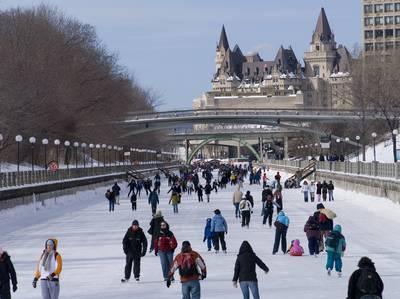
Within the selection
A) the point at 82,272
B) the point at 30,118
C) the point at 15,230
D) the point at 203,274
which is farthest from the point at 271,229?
the point at 30,118

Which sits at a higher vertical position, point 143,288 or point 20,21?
point 20,21

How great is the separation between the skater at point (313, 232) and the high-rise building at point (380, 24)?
12334 cm

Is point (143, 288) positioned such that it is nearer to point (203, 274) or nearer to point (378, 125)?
point (203, 274)

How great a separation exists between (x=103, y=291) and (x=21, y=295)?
126 cm

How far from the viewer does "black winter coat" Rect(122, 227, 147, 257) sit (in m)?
16.8

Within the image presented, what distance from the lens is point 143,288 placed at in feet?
54.7

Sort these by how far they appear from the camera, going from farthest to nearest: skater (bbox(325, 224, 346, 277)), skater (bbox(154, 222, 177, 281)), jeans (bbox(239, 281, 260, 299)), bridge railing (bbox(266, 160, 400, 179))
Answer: bridge railing (bbox(266, 160, 400, 179))
skater (bbox(325, 224, 346, 277))
skater (bbox(154, 222, 177, 281))
jeans (bbox(239, 281, 260, 299))

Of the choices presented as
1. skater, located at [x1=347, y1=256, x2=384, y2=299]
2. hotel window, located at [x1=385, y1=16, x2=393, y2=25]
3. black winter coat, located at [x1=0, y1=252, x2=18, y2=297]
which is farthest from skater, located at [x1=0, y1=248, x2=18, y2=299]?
hotel window, located at [x1=385, y1=16, x2=393, y2=25]

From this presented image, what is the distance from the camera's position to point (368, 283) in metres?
10.4

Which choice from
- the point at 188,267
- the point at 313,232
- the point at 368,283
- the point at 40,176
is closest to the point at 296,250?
the point at 313,232

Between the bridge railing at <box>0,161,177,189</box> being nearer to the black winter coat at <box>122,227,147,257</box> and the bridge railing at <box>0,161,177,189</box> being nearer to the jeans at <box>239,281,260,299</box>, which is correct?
the black winter coat at <box>122,227,147,257</box>

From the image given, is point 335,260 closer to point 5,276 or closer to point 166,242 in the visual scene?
point 166,242

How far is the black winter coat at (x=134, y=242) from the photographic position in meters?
16.8

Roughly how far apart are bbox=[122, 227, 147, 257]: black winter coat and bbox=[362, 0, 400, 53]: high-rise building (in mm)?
128474
